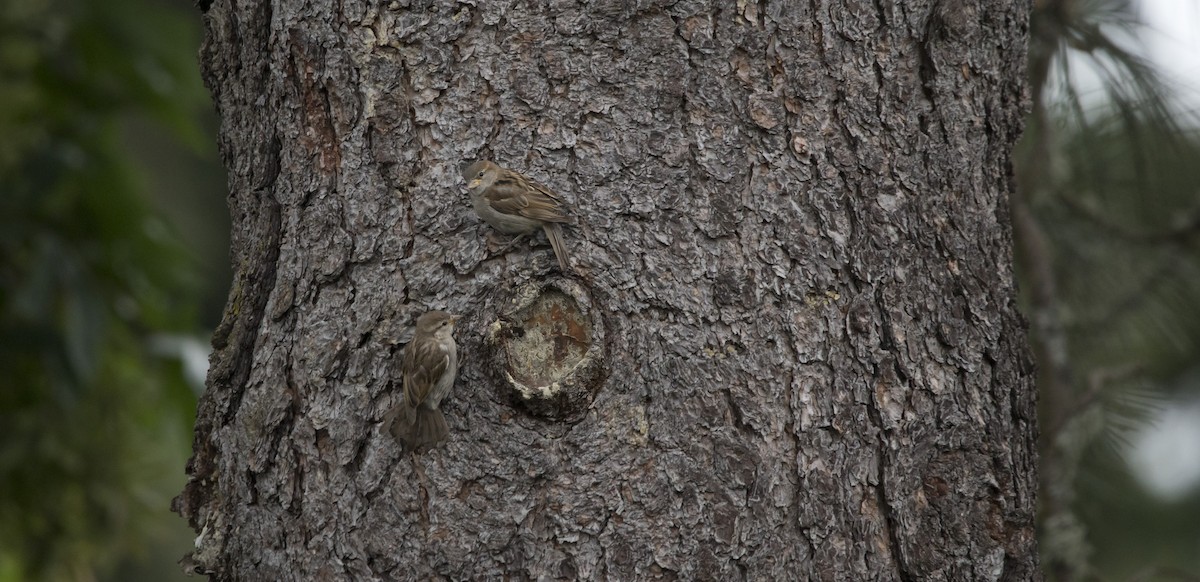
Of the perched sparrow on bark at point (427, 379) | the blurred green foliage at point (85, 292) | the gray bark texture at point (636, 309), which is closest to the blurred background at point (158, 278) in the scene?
the blurred green foliage at point (85, 292)

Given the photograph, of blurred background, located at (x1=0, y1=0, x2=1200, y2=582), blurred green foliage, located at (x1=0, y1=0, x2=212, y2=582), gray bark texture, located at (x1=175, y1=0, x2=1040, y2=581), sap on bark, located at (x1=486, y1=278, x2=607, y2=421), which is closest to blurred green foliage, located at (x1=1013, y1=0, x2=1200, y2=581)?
blurred background, located at (x1=0, y1=0, x2=1200, y2=582)

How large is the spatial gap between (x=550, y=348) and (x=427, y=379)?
0.25m

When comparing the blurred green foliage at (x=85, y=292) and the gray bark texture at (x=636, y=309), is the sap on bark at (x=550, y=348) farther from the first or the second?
the blurred green foliage at (x=85, y=292)

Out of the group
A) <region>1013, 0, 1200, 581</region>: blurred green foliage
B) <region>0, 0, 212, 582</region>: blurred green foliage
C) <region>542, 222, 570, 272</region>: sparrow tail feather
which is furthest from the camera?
<region>0, 0, 212, 582</region>: blurred green foliage

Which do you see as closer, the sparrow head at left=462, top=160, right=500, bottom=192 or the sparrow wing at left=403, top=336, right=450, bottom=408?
the sparrow wing at left=403, top=336, right=450, bottom=408

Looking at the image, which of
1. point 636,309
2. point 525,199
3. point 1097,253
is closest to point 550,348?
point 636,309

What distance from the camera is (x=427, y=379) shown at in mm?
1921

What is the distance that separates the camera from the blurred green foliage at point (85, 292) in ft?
11.7

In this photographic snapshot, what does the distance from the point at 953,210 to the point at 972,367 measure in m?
0.34

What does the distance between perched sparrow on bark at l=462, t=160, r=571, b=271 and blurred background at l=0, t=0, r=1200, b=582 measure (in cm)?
201

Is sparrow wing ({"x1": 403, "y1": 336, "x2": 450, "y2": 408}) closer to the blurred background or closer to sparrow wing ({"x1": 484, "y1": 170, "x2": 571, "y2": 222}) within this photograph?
sparrow wing ({"x1": 484, "y1": 170, "x2": 571, "y2": 222})

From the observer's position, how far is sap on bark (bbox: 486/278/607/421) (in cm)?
195

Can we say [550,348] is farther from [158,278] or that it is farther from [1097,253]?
[1097,253]

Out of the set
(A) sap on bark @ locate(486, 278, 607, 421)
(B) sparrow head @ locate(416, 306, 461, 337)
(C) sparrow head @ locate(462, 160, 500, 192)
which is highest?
(C) sparrow head @ locate(462, 160, 500, 192)
